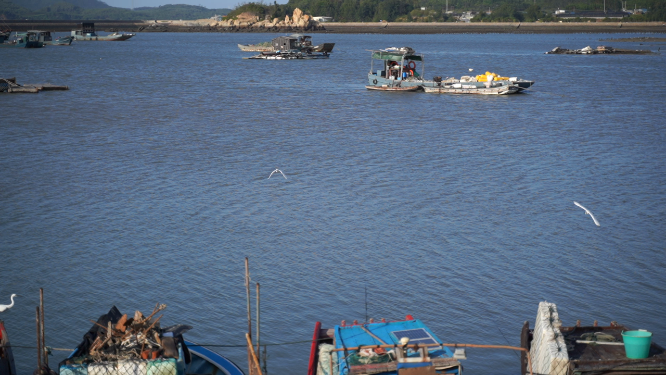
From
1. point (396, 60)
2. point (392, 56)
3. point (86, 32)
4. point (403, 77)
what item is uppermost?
point (86, 32)

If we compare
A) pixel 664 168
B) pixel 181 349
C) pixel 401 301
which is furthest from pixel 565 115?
pixel 181 349

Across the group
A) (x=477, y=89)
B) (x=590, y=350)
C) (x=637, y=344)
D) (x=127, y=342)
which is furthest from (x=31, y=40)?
(x=637, y=344)

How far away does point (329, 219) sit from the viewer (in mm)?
15477

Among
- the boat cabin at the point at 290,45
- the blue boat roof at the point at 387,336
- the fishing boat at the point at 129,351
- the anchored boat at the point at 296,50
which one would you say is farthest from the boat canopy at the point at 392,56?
the boat cabin at the point at 290,45

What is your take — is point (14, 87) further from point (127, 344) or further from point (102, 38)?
point (102, 38)

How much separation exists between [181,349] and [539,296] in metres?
6.04

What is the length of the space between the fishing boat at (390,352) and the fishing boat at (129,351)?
1.74 metres

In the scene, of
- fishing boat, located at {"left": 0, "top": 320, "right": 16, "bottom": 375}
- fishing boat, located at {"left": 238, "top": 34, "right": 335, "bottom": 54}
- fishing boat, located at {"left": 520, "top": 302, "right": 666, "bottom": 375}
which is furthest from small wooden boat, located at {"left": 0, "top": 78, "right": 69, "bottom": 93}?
fishing boat, located at {"left": 238, "top": 34, "right": 335, "bottom": 54}

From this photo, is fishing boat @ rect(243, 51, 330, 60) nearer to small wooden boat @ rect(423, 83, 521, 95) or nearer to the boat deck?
small wooden boat @ rect(423, 83, 521, 95)

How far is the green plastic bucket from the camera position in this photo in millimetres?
7551

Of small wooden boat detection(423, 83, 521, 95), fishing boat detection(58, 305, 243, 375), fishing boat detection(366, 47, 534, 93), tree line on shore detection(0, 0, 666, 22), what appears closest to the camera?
fishing boat detection(58, 305, 243, 375)

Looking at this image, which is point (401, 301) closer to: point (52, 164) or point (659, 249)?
point (659, 249)

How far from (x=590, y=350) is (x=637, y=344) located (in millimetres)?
551

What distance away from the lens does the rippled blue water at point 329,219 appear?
11.2m
